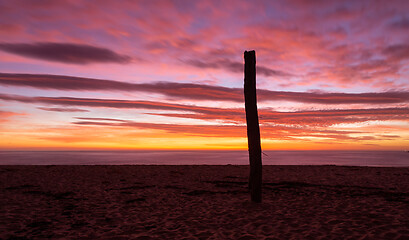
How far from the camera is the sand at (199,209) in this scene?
22.9 ft

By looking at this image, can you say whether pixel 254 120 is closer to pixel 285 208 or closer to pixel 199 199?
pixel 285 208

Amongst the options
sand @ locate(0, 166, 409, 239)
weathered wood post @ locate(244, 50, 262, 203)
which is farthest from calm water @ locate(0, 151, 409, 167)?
weathered wood post @ locate(244, 50, 262, 203)

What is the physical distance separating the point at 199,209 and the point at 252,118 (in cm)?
364

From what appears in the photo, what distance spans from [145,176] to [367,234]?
531 inches

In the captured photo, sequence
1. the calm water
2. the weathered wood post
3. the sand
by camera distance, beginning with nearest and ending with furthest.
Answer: the sand → the weathered wood post → the calm water

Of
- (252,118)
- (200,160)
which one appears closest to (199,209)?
(252,118)

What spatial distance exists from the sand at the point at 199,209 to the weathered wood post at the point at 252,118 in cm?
122

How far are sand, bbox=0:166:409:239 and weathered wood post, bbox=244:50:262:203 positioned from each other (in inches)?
48.1

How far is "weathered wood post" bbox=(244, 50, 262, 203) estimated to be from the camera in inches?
386

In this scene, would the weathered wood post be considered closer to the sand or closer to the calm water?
the sand

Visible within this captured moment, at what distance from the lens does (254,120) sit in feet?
32.3

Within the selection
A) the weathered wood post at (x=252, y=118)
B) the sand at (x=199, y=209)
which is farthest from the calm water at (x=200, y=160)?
the weathered wood post at (x=252, y=118)

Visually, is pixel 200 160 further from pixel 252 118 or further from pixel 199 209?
pixel 252 118

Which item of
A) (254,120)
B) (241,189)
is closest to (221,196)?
(241,189)
